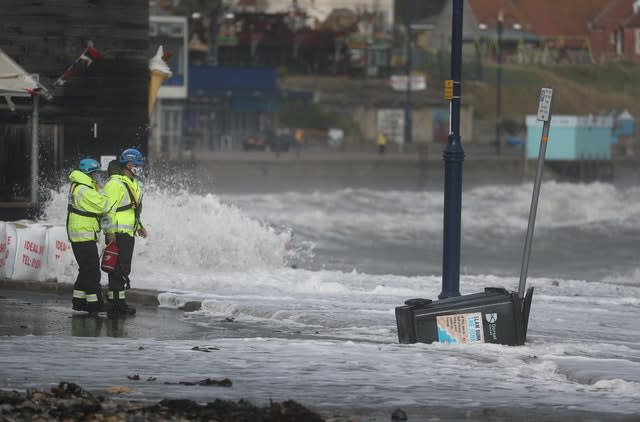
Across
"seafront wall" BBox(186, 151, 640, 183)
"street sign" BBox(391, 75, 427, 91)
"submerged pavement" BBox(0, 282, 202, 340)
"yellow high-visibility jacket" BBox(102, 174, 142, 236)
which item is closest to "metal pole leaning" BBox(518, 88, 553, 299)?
"submerged pavement" BBox(0, 282, 202, 340)

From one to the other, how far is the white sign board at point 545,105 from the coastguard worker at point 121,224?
470 centimetres

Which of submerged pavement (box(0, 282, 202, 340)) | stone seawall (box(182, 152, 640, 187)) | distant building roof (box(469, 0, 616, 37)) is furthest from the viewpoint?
distant building roof (box(469, 0, 616, 37))

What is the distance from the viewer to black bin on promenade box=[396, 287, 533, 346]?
13250 mm

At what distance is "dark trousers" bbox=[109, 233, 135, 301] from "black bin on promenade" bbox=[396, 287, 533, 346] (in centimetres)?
377

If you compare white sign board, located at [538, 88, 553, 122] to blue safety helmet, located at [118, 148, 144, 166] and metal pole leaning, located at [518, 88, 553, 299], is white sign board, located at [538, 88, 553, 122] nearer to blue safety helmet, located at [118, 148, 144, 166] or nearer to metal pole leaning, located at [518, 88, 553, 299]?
metal pole leaning, located at [518, 88, 553, 299]

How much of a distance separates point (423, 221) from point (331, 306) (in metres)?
37.8

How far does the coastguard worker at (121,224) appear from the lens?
52.0 feet

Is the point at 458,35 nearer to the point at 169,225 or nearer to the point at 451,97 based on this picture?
the point at 451,97

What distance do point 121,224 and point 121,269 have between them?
48cm

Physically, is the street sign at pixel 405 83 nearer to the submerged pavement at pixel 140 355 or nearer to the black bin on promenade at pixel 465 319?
the submerged pavement at pixel 140 355

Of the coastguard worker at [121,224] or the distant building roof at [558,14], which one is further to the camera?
the distant building roof at [558,14]

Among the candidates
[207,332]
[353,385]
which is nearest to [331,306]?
[207,332]

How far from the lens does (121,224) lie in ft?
52.2

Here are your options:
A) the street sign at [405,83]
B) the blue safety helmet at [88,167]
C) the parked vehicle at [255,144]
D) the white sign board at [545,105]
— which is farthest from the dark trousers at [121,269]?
the street sign at [405,83]
